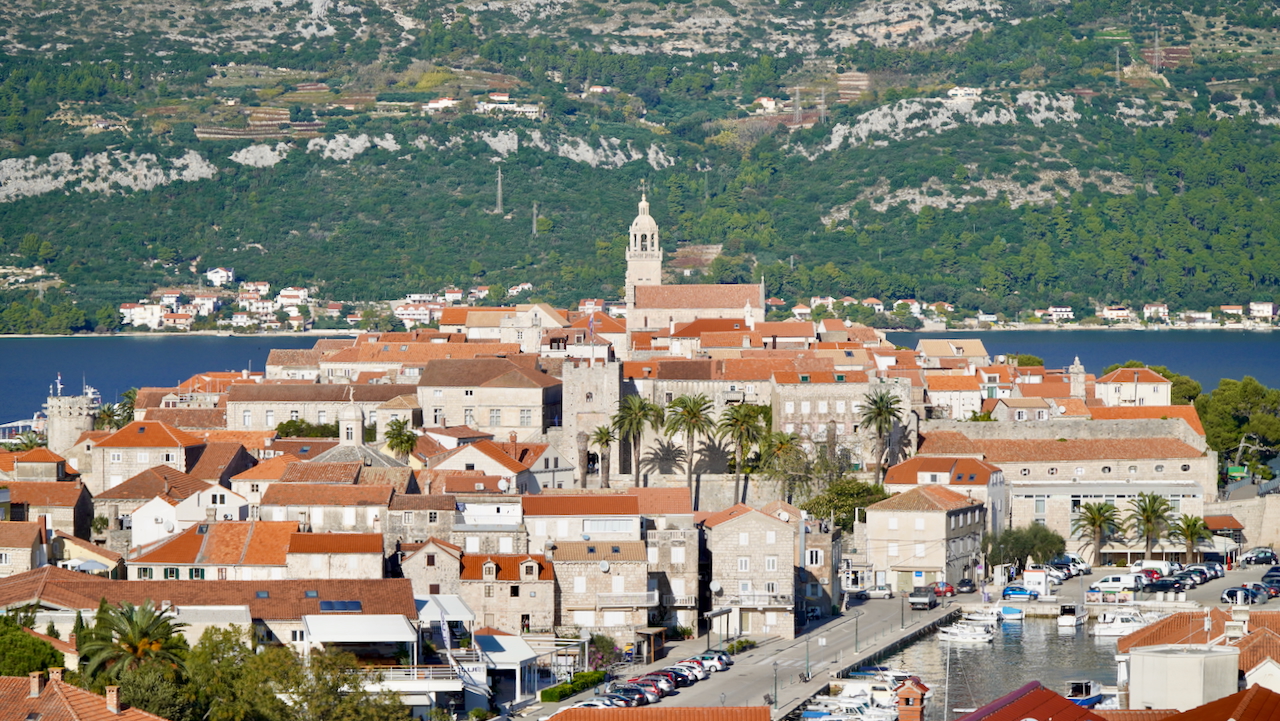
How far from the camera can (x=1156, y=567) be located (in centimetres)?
7250

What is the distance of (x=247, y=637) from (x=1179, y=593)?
33001 millimetres

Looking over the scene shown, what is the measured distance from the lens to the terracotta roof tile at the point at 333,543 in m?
56.9

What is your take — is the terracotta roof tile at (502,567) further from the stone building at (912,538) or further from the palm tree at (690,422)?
the palm tree at (690,422)

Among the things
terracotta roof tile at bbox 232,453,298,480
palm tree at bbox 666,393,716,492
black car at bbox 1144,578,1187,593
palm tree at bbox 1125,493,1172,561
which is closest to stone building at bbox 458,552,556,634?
terracotta roof tile at bbox 232,453,298,480

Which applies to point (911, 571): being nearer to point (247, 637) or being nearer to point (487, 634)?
point (487, 634)

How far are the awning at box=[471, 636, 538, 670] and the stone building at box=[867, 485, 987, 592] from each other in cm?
1896

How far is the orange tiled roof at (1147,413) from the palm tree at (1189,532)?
1004 cm

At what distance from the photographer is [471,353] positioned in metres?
94.6

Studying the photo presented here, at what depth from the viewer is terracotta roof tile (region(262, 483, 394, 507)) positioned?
61938 mm

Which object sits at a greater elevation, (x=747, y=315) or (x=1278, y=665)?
(x=747, y=315)

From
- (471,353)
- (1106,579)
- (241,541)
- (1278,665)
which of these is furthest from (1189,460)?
(1278,665)

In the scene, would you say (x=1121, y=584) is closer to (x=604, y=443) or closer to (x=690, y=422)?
(x=690, y=422)

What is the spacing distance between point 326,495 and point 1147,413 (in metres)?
39.2

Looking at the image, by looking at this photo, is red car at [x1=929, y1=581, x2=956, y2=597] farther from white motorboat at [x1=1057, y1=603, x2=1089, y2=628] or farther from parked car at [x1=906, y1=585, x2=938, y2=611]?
white motorboat at [x1=1057, y1=603, x2=1089, y2=628]
